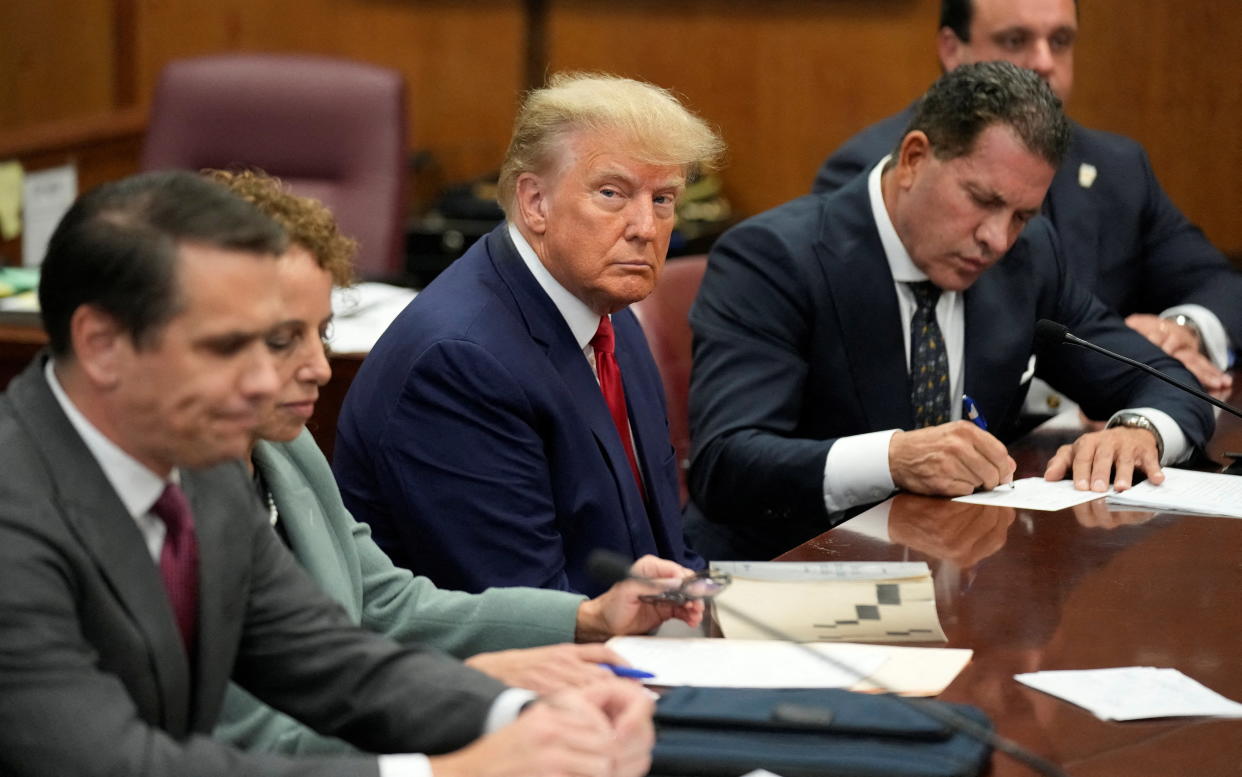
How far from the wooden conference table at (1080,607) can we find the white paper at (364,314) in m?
1.20

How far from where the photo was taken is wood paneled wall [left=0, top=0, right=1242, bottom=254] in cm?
497

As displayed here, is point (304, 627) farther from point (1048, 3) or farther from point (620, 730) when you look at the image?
point (1048, 3)

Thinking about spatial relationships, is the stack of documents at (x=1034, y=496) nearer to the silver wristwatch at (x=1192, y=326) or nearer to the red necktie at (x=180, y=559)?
the silver wristwatch at (x=1192, y=326)

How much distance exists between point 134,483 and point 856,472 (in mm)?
1426

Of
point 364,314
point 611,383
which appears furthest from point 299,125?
point 611,383

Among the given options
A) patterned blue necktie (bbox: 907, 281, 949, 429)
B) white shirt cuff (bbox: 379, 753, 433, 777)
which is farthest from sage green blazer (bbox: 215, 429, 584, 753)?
patterned blue necktie (bbox: 907, 281, 949, 429)

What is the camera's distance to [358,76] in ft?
14.2

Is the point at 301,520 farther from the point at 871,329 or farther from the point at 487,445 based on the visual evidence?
the point at 871,329

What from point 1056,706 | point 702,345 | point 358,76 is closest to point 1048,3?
point 702,345

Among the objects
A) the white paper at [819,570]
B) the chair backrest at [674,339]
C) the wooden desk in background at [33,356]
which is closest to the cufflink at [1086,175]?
the chair backrest at [674,339]

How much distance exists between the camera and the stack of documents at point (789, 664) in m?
1.64

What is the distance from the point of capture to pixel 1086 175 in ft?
11.6

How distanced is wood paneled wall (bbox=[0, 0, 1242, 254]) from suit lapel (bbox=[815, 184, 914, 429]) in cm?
254

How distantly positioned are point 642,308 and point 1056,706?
5.15 ft
